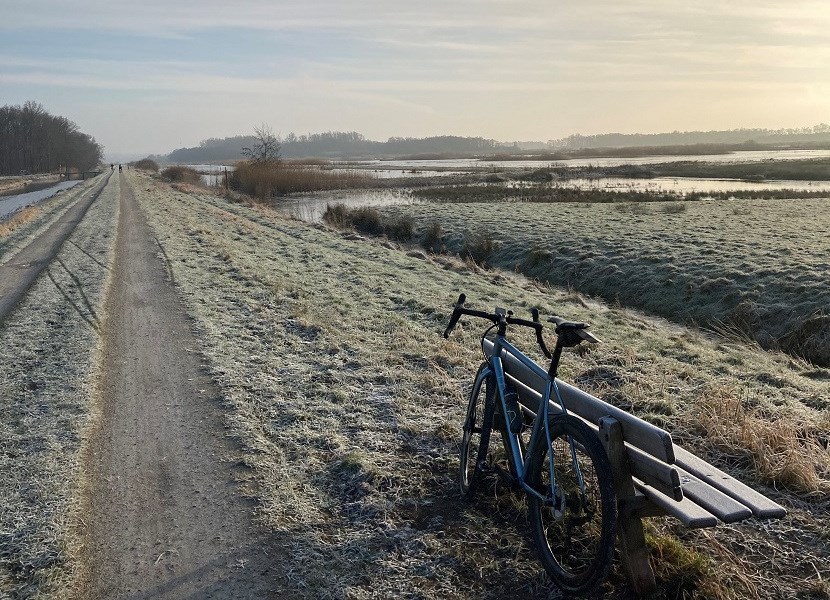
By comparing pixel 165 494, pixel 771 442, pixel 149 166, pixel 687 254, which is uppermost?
pixel 149 166

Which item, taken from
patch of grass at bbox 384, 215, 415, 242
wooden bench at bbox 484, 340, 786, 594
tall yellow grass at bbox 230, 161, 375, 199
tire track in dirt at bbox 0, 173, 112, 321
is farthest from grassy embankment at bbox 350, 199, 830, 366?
tall yellow grass at bbox 230, 161, 375, 199

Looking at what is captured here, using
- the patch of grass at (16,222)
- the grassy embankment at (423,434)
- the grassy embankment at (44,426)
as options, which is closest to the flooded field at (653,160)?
the patch of grass at (16,222)

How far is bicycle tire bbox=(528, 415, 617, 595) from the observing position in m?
3.24

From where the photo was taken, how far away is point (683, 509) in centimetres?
324

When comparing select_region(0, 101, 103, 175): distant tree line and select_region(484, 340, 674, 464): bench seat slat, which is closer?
select_region(484, 340, 674, 464): bench seat slat

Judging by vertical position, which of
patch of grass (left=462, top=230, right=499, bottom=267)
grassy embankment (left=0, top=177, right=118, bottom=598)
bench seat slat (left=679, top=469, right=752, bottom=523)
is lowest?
patch of grass (left=462, top=230, right=499, bottom=267)

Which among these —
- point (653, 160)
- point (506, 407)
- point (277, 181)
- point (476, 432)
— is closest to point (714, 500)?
point (506, 407)

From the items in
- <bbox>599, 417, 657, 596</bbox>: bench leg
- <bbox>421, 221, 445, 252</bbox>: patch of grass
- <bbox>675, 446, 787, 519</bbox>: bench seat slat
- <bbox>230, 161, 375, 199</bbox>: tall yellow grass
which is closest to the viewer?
<bbox>675, 446, 787, 519</bbox>: bench seat slat

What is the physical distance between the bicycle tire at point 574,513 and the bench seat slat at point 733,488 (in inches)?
23.5

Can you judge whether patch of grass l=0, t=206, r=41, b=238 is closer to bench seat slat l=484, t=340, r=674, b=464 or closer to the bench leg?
bench seat slat l=484, t=340, r=674, b=464

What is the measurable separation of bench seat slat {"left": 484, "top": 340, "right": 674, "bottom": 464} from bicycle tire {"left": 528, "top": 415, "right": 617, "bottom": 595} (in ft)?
0.67

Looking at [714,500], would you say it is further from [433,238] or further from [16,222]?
[16,222]

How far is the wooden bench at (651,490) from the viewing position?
10.4 feet

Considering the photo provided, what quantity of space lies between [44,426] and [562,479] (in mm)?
5383
